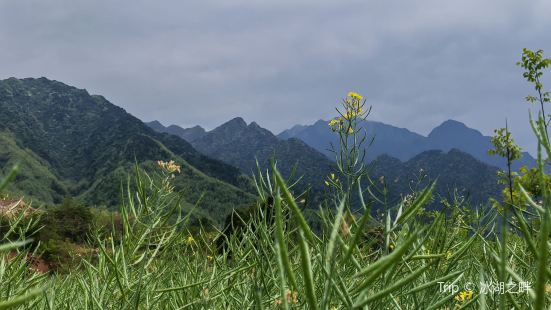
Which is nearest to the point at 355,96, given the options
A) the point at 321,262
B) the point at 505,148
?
the point at 321,262

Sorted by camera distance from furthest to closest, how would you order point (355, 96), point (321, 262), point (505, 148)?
point (505, 148) < point (355, 96) < point (321, 262)

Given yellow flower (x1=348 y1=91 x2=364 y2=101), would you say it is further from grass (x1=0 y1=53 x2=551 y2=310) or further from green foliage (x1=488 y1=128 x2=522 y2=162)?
green foliage (x1=488 y1=128 x2=522 y2=162)

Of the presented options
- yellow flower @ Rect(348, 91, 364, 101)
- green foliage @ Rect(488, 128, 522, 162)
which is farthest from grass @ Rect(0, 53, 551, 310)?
green foliage @ Rect(488, 128, 522, 162)

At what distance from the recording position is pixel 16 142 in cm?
18612

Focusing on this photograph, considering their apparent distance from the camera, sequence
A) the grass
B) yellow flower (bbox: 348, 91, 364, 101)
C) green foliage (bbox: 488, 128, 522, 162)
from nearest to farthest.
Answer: the grass < yellow flower (bbox: 348, 91, 364, 101) < green foliage (bbox: 488, 128, 522, 162)

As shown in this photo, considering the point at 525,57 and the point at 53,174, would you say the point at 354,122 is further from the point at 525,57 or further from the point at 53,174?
the point at 53,174

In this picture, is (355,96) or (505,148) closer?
(355,96)

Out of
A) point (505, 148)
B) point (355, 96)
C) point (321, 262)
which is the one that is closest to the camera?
point (321, 262)

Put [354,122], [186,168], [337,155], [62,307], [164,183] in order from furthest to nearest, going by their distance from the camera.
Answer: [186,168]
[354,122]
[337,155]
[164,183]
[62,307]

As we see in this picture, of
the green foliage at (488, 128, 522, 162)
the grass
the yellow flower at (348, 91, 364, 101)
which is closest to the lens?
the grass

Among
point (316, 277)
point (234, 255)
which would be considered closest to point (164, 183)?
point (234, 255)

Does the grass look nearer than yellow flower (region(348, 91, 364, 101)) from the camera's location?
Yes

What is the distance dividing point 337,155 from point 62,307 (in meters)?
1.42

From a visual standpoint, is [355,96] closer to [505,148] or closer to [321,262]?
[321,262]
